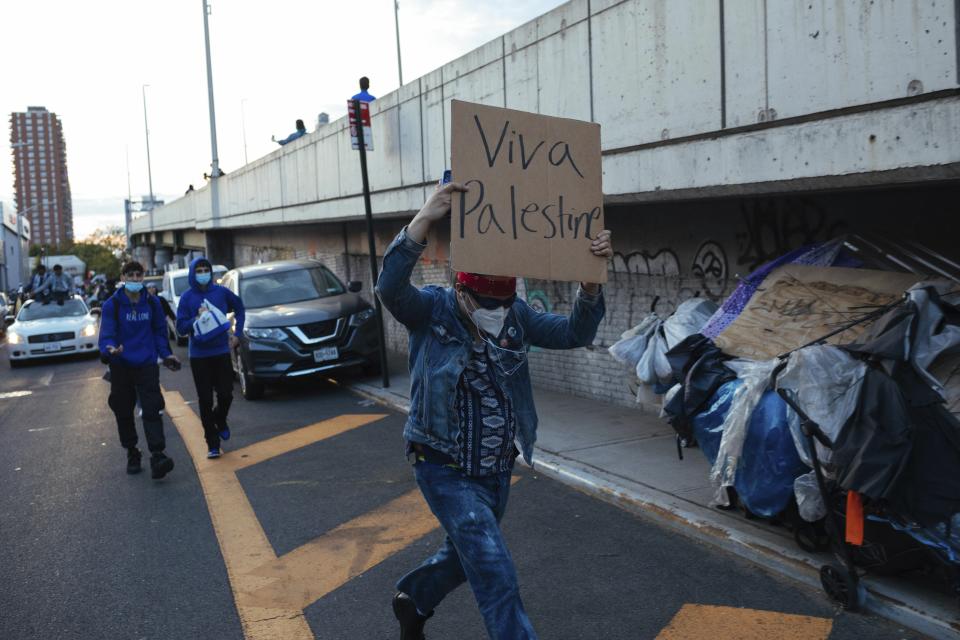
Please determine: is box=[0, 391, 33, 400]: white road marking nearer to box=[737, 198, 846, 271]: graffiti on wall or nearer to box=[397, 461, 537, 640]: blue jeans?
box=[737, 198, 846, 271]: graffiti on wall

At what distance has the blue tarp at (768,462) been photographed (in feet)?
16.7

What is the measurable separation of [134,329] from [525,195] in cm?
567

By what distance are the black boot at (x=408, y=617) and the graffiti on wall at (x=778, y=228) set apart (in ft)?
15.9

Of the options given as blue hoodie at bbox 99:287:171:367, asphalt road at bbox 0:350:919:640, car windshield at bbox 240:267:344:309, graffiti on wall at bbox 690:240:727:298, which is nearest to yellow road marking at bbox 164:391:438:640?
asphalt road at bbox 0:350:919:640

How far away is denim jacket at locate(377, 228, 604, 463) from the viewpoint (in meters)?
3.26

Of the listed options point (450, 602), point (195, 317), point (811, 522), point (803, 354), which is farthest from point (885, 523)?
point (195, 317)

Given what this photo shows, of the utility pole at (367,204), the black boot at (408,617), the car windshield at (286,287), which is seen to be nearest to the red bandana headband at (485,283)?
the black boot at (408,617)

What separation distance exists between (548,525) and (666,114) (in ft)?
12.5

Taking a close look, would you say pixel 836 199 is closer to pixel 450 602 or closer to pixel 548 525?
pixel 548 525

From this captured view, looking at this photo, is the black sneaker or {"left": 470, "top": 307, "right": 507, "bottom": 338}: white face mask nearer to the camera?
{"left": 470, "top": 307, "right": 507, "bottom": 338}: white face mask

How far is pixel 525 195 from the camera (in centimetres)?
345

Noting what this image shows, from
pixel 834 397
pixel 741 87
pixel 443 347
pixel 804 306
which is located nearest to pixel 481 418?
pixel 443 347

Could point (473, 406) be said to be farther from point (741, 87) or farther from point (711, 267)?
point (711, 267)

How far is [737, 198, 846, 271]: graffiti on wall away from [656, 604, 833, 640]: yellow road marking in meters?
3.63
